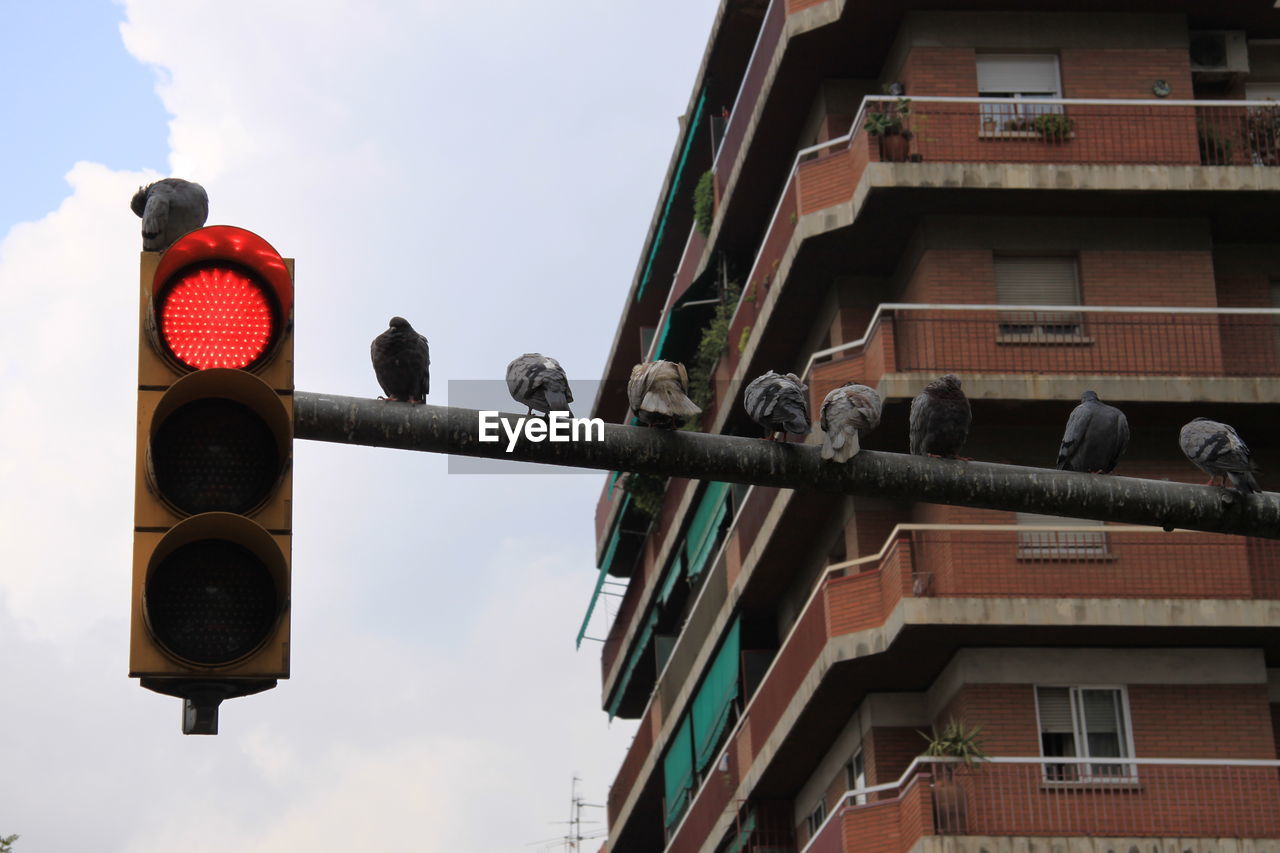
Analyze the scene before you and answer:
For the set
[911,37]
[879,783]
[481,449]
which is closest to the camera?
[481,449]

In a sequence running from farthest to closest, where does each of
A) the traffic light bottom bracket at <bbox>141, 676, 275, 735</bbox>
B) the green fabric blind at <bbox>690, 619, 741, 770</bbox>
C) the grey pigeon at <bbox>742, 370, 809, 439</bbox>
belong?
the green fabric blind at <bbox>690, 619, 741, 770</bbox>
the grey pigeon at <bbox>742, 370, 809, 439</bbox>
the traffic light bottom bracket at <bbox>141, 676, 275, 735</bbox>

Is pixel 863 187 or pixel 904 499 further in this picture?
pixel 863 187

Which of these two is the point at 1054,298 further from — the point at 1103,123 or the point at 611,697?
the point at 611,697

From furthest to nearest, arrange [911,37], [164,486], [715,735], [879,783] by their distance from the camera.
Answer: [715,735], [911,37], [879,783], [164,486]

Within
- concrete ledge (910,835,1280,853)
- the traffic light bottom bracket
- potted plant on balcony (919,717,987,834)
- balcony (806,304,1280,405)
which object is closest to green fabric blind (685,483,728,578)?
balcony (806,304,1280,405)

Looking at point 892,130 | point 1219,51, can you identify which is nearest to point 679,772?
point 892,130

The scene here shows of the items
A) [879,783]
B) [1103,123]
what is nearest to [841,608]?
[879,783]

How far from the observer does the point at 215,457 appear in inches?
223

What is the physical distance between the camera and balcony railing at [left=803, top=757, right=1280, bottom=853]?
26328 mm

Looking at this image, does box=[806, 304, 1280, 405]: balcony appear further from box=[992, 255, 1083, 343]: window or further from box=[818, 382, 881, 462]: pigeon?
box=[818, 382, 881, 462]: pigeon

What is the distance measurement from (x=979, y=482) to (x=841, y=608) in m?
20.3

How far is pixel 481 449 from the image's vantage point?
26.2 ft

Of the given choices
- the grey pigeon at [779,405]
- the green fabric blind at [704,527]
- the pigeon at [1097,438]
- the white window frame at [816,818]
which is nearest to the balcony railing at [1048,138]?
the white window frame at [816,818]

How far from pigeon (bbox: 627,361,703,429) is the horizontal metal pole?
2.79 feet
